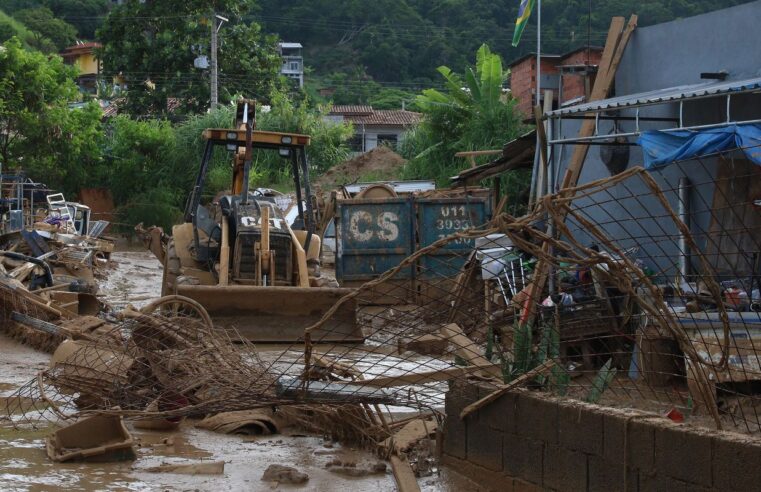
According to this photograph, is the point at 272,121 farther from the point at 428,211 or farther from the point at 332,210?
the point at 428,211

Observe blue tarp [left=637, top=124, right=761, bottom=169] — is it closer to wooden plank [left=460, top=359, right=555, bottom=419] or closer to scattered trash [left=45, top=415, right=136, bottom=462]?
wooden plank [left=460, top=359, right=555, bottom=419]

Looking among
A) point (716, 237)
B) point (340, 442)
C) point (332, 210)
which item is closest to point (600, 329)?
point (716, 237)

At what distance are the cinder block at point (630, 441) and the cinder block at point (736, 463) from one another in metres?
0.45

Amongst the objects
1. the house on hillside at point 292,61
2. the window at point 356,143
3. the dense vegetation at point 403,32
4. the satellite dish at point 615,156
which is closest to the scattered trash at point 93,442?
the satellite dish at point 615,156

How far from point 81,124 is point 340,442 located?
2635 cm

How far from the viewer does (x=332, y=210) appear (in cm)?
2289

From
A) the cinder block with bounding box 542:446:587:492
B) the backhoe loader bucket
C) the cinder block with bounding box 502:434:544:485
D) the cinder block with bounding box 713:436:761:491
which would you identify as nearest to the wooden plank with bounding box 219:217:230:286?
the backhoe loader bucket

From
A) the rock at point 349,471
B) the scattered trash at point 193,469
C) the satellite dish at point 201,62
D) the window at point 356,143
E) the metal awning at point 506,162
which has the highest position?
the satellite dish at point 201,62

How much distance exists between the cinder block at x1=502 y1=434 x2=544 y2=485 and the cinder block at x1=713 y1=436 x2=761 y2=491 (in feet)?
4.70

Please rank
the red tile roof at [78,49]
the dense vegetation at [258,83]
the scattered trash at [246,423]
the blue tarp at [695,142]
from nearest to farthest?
1. the scattered trash at [246,423]
2. the blue tarp at [695,142]
3. the dense vegetation at [258,83]
4. the red tile roof at [78,49]

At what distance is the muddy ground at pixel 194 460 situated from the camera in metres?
6.81

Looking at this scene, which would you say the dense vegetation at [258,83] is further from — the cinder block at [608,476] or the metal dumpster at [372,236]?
the cinder block at [608,476]

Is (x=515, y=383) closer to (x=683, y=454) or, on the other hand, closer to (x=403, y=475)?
(x=403, y=475)

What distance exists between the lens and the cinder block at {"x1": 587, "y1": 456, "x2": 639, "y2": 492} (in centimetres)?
575
